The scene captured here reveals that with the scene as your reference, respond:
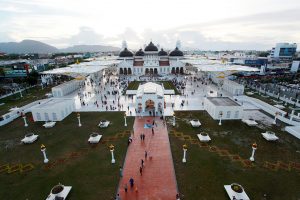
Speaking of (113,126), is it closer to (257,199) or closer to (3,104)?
(257,199)

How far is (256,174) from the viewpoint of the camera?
1909cm

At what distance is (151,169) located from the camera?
20234 mm

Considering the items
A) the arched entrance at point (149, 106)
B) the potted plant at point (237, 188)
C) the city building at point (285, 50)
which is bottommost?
the potted plant at point (237, 188)

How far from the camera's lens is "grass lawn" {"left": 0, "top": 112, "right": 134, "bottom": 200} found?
1744 centimetres

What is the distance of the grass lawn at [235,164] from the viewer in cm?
1708

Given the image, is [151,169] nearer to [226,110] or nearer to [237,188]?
[237,188]

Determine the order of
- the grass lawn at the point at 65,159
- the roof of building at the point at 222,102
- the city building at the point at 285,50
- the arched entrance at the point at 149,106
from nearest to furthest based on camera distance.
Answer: the grass lawn at the point at 65,159 → the roof of building at the point at 222,102 → the arched entrance at the point at 149,106 → the city building at the point at 285,50

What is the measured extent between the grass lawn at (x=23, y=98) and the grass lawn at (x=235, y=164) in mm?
36522

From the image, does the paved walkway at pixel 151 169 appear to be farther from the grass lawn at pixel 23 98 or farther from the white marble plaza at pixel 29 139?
the grass lawn at pixel 23 98

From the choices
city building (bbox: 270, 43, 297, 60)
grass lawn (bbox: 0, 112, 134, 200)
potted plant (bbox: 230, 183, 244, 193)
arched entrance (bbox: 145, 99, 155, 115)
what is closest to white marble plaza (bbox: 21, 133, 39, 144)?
grass lawn (bbox: 0, 112, 134, 200)

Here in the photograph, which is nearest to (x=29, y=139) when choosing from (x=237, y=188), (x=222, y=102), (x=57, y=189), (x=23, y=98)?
(x=57, y=189)

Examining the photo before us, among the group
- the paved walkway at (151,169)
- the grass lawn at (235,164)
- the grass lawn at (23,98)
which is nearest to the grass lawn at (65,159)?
the paved walkway at (151,169)

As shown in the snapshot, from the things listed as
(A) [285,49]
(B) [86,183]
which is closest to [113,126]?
(B) [86,183]

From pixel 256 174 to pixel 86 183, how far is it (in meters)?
17.3
